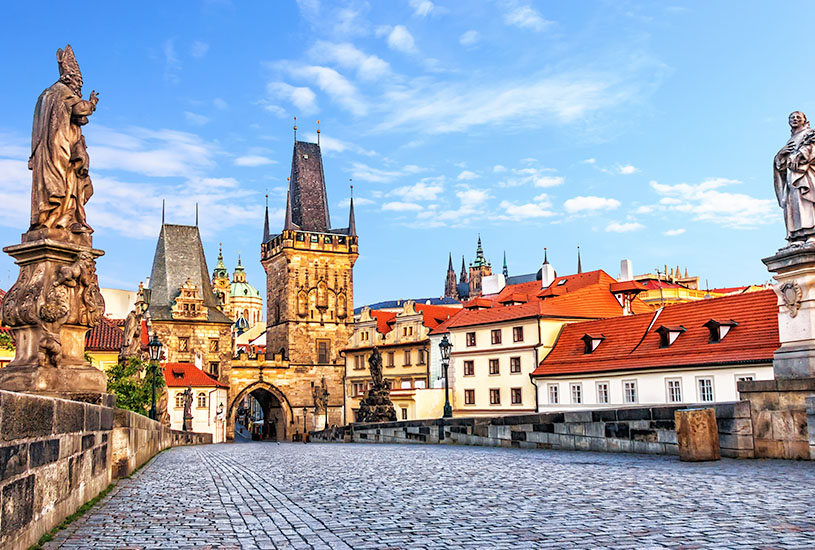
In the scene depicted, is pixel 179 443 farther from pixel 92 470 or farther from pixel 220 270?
pixel 220 270

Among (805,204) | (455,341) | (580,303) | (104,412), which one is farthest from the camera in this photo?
(455,341)

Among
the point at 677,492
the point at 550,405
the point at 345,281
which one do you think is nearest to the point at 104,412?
the point at 677,492

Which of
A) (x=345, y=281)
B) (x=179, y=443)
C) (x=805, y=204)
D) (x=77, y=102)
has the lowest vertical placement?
(x=179, y=443)

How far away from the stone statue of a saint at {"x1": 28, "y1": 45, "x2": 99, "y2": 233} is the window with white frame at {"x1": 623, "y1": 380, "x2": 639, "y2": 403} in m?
34.0

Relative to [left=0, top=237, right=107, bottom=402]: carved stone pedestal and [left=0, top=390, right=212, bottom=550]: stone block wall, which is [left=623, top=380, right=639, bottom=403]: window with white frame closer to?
[left=0, top=390, right=212, bottom=550]: stone block wall

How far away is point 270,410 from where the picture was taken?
85.2 meters

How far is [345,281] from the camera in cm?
8781

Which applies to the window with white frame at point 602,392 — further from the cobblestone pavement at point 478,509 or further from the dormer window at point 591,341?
the cobblestone pavement at point 478,509

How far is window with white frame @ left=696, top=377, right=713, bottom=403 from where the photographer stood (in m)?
36.1

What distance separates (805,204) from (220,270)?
15543 centimetres

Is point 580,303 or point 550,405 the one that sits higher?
point 580,303

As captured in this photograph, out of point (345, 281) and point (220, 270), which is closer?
point (345, 281)

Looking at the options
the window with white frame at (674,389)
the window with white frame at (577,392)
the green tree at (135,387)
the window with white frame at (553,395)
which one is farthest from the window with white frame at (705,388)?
the green tree at (135,387)

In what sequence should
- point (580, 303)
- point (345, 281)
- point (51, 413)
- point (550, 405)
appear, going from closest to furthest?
point (51, 413) → point (550, 405) → point (580, 303) → point (345, 281)
